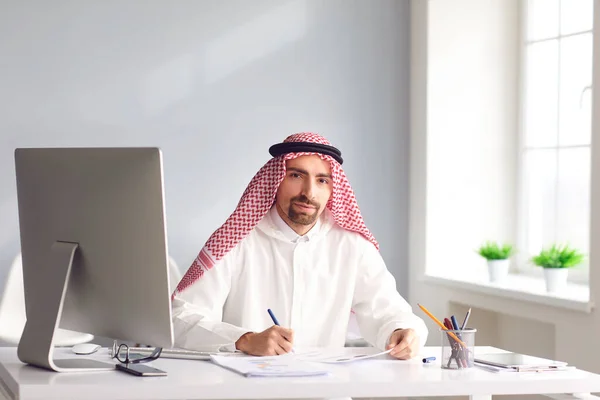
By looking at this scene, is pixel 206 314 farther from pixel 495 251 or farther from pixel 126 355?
pixel 495 251

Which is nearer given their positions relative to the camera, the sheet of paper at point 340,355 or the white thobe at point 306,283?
the sheet of paper at point 340,355

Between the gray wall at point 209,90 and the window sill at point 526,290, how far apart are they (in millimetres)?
553

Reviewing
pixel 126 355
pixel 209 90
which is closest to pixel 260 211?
pixel 126 355

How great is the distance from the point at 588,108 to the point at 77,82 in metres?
2.38

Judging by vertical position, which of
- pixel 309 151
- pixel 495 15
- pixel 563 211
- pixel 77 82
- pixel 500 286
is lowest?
pixel 500 286

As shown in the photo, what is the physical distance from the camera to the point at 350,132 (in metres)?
4.70

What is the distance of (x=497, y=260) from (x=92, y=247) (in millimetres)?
2549

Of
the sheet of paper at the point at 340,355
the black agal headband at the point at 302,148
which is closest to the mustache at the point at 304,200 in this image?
the black agal headband at the point at 302,148

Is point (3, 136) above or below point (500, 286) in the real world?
above

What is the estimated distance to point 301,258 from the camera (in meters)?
3.04

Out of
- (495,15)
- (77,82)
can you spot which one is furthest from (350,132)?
(77,82)

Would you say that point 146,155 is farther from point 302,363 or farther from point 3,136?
point 3,136

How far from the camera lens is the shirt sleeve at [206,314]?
8.10ft

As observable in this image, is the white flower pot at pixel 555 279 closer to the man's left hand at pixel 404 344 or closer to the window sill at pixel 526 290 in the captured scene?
the window sill at pixel 526 290
